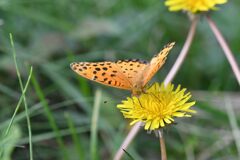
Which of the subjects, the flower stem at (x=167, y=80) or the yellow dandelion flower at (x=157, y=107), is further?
the flower stem at (x=167, y=80)

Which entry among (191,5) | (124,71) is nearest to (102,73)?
(124,71)

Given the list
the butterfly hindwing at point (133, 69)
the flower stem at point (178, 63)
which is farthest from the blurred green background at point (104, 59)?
the butterfly hindwing at point (133, 69)

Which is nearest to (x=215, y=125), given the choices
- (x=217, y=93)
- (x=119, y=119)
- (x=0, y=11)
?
(x=217, y=93)

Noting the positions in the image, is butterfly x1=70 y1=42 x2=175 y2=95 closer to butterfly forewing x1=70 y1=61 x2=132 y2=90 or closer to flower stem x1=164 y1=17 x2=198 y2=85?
butterfly forewing x1=70 y1=61 x2=132 y2=90

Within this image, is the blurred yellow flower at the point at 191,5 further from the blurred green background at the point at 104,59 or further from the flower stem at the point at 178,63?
the blurred green background at the point at 104,59

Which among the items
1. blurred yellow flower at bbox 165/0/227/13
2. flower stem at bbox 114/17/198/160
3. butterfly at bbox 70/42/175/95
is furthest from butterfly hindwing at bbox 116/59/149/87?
blurred yellow flower at bbox 165/0/227/13

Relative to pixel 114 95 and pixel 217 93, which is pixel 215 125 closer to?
pixel 217 93
